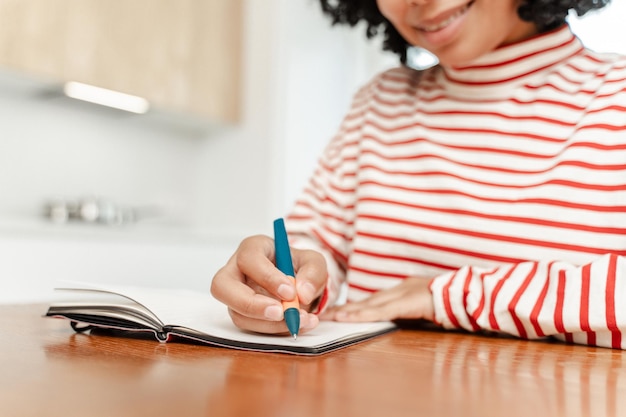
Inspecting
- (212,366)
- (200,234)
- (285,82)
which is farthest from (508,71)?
(285,82)

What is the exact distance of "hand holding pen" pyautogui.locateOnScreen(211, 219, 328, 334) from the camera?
0.56 m

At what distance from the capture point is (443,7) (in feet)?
2.89

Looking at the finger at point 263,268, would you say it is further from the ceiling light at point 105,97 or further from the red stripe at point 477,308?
the ceiling light at point 105,97

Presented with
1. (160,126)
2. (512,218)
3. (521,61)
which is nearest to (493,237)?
(512,218)

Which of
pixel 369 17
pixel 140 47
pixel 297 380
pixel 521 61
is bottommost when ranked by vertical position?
pixel 297 380

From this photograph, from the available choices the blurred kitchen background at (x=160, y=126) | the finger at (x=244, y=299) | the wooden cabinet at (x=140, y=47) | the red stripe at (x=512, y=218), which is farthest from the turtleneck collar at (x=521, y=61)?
the wooden cabinet at (x=140, y=47)

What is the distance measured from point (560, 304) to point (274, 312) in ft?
1.04

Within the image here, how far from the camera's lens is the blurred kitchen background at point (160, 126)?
1.90m

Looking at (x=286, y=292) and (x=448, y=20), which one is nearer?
(x=286, y=292)

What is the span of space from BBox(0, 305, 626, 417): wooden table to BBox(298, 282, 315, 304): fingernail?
0.06 metres

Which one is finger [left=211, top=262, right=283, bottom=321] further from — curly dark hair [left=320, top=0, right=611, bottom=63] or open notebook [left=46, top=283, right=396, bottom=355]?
curly dark hair [left=320, top=0, right=611, bottom=63]

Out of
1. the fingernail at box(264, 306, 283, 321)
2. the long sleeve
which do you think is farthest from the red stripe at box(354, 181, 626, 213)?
the fingernail at box(264, 306, 283, 321)

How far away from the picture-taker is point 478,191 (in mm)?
924

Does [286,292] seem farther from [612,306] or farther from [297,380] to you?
[612,306]
